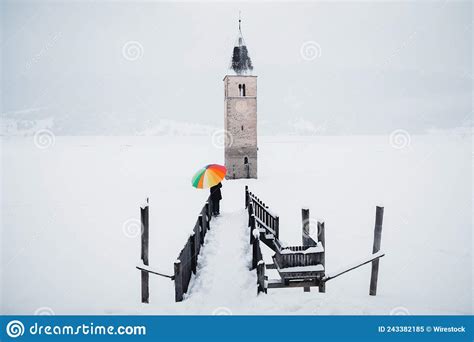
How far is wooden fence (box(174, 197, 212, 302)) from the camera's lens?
713 cm

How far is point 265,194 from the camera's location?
23062 mm

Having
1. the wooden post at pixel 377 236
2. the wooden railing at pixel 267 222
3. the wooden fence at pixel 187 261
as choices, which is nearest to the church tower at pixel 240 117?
the wooden railing at pixel 267 222

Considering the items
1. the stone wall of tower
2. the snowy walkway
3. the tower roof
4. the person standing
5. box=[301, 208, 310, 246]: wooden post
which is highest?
the tower roof

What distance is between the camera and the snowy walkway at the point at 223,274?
7277 millimetres

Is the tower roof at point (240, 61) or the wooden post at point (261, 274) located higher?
the tower roof at point (240, 61)

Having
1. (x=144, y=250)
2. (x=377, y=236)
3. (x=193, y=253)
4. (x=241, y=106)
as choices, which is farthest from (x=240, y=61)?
(x=193, y=253)

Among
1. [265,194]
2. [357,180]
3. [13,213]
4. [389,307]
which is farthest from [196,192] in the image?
[389,307]

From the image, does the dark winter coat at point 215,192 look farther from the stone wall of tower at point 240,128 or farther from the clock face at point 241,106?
the clock face at point 241,106

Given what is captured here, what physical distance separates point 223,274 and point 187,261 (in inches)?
40.8

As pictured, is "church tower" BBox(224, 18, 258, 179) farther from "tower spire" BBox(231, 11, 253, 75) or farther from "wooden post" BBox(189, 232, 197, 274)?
"wooden post" BBox(189, 232, 197, 274)

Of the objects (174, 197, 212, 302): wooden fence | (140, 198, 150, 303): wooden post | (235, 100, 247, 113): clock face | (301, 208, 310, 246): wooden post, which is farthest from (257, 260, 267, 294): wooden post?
(235, 100, 247, 113): clock face

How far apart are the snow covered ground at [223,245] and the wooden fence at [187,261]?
286 millimetres

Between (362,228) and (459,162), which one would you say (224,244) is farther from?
(459,162)

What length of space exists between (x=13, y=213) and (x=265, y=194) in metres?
14.4
